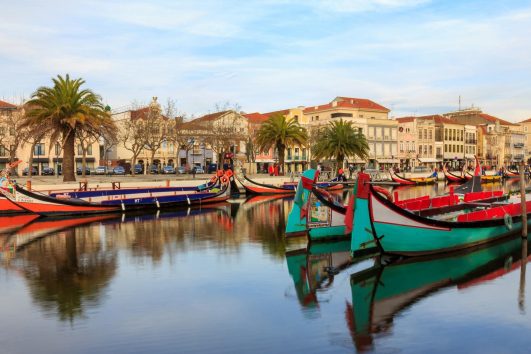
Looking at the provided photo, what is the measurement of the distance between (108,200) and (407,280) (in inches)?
852

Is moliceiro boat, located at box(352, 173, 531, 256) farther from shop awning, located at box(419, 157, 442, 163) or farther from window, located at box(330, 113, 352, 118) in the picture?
shop awning, located at box(419, 157, 442, 163)

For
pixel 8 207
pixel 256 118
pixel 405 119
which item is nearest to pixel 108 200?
pixel 8 207

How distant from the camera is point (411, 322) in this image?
452 inches

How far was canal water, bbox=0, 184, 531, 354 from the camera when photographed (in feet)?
33.9

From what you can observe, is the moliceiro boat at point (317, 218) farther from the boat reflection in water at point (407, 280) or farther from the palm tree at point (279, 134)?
the palm tree at point (279, 134)

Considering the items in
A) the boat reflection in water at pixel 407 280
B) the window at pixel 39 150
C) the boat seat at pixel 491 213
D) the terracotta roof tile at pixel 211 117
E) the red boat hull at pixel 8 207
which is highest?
the terracotta roof tile at pixel 211 117

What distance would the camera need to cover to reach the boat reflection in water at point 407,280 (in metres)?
11.6

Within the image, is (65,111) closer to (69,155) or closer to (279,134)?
(69,155)

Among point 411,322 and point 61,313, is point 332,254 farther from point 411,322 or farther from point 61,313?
point 61,313

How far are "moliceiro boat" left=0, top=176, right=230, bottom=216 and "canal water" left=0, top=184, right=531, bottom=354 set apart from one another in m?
6.59

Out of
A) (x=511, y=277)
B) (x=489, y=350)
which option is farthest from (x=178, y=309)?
(x=511, y=277)

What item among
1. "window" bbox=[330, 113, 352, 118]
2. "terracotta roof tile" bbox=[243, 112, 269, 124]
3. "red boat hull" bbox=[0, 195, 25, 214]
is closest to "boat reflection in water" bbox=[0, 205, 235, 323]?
"red boat hull" bbox=[0, 195, 25, 214]

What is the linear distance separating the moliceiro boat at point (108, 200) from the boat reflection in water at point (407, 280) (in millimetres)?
18660

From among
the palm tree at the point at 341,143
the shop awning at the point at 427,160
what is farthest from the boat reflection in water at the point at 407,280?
the shop awning at the point at 427,160
